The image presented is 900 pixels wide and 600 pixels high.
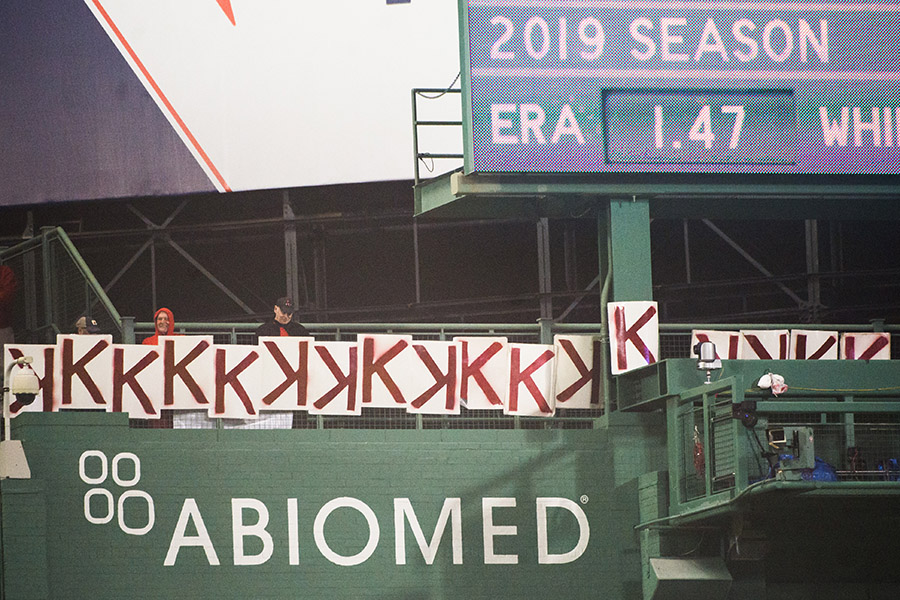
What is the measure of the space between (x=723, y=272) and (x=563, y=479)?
9.86 metres

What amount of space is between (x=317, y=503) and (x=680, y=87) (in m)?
6.08

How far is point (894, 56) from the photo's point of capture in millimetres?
17141

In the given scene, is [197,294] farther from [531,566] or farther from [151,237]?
[531,566]

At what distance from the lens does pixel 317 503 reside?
1645 cm

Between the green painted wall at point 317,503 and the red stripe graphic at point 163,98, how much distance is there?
7.67m

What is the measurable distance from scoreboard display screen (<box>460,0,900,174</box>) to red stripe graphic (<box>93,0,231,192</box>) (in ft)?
25.8

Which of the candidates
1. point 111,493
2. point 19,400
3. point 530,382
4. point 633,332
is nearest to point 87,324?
point 19,400

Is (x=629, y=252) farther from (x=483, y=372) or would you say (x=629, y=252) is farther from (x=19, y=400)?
(x=19, y=400)

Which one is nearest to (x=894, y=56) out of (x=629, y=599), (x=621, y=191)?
(x=621, y=191)

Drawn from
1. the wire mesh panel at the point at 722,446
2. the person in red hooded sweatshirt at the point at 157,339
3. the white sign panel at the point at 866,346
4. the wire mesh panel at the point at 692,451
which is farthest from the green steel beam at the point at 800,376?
the person in red hooded sweatshirt at the point at 157,339

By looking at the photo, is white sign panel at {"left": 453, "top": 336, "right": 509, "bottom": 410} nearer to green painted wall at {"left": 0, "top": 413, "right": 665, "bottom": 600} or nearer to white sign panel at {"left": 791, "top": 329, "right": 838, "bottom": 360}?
green painted wall at {"left": 0, "top": 413, "right": 665, "bottom": 600}

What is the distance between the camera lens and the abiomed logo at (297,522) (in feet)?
52.6

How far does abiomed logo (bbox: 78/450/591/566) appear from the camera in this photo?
16.0 meters

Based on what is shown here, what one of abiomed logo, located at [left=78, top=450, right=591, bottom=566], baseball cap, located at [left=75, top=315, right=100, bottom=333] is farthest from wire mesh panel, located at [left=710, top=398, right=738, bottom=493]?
baseball cap, located at [left=75, top=315, right=100, bottom=333]
